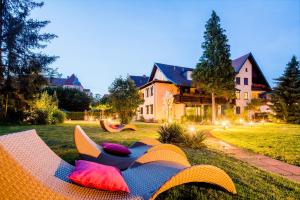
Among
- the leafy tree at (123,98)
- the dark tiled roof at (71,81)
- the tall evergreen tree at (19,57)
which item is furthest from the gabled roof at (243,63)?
the dark tiled roof at (71,81)

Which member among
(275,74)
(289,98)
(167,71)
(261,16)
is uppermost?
(261,16)

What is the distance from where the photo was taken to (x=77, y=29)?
14925cm

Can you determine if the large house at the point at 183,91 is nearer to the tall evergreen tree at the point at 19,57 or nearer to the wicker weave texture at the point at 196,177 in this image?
the tall evergreen tree at the point at 19,57

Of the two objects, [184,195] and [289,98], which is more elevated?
[289,98]

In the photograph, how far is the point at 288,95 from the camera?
29891 millimetres

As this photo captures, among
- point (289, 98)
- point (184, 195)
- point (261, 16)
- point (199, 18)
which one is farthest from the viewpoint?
point (199, 18)

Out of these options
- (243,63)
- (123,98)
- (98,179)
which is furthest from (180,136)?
(243,63)

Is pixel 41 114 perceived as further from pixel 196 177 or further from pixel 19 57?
pixel 196 177

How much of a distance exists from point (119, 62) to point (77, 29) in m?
42.6

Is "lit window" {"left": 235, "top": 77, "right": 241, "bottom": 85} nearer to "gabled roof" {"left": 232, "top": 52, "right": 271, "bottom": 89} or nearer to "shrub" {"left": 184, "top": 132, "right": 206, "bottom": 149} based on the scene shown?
"gabled roof" {"left": 232, "top": 52, "right": 271, "bottom": 89}

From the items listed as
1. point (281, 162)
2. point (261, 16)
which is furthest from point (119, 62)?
point (281, 162)

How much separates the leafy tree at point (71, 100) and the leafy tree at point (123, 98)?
24.8 metres

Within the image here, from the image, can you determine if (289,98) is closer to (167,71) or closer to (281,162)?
(167,71)

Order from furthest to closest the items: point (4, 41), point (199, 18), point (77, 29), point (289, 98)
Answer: point (199, 18) < point (77, 29) < point (289, 98) < point (4, 41)
